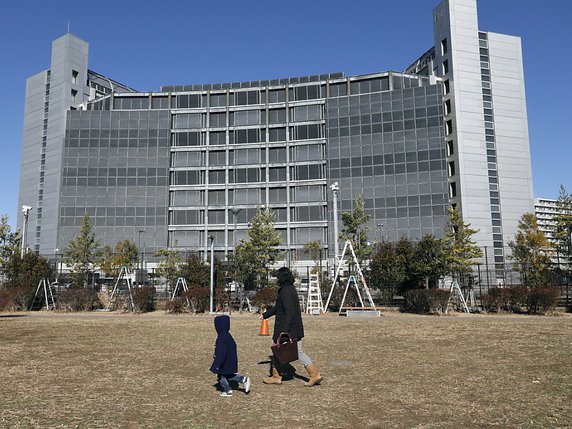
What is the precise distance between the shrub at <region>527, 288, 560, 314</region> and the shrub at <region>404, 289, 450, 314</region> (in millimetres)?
3877

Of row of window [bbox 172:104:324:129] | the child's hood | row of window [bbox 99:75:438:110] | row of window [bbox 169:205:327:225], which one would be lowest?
the child's hood

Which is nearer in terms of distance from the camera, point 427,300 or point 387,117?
point 427,300

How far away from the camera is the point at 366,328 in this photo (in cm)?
1630

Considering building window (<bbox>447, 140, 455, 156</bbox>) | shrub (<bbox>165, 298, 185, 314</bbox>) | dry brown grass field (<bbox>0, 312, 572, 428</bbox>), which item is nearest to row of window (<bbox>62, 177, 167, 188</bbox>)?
building window (<bbox>447, 140, 455, 156</bbox>)

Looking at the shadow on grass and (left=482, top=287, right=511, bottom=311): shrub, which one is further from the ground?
(left=482, top=287, right=511, bottom=311): shrub

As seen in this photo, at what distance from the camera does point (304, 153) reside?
73.3 m

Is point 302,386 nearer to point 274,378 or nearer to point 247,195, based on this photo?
point 274,378

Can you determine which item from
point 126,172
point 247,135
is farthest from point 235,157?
point 126,172

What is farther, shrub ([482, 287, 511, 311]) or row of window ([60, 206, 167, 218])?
row of window ([60, 206, 167, 218])

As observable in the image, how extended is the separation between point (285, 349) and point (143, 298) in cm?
2023

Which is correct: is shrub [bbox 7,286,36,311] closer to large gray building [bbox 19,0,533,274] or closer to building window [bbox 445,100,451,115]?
large gray building [bbox 19,0,533,274]

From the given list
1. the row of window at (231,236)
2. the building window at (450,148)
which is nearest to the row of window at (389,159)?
the building window at (450,148)

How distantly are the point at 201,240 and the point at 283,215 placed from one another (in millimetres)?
13413

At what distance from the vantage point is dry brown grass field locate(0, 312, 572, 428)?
5.52m
